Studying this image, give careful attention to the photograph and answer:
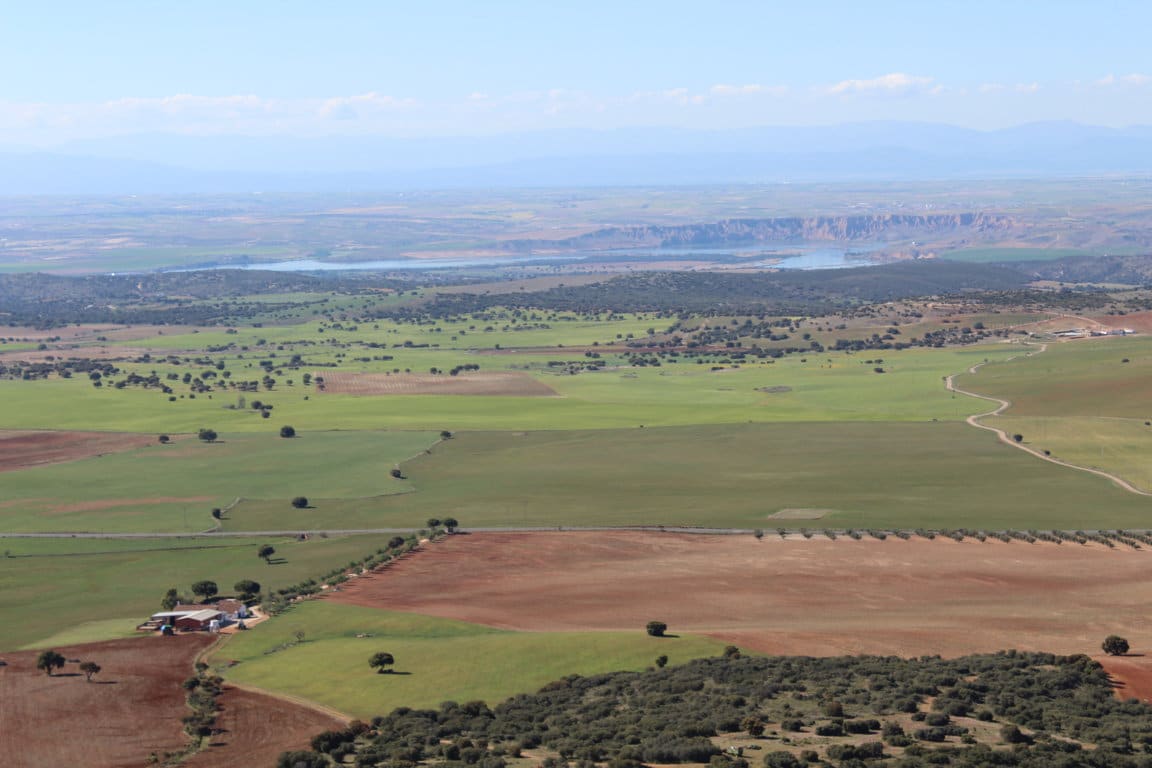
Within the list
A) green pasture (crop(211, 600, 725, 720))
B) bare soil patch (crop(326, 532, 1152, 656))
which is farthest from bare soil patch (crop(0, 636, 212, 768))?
bare soil patch (crop(326, 532, 1152, 656))

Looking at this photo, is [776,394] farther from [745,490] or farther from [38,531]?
[38,531]

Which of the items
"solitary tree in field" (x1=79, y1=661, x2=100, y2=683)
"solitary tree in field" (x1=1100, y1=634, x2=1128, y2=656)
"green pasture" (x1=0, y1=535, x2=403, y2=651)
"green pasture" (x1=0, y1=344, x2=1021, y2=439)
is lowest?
"green pasture" (x1=0, y1=535, x2=403, y2=651)

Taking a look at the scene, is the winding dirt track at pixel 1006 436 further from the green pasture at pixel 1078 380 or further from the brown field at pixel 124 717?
the brown field at pixel 124 717

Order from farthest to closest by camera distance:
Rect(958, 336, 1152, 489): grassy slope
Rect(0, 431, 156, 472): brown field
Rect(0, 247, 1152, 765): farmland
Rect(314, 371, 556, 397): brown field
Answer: Rect(314, 371, 556, 397): brown field, Rect(0, 431, 156, 472): brown field, Rect(958, 336, 1152, 489): grassy slope, Rect(0, 247, 1152, 765): farmland

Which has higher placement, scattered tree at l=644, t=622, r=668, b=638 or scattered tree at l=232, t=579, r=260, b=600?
scattered tree at l=644, t=622, r=668, b=638

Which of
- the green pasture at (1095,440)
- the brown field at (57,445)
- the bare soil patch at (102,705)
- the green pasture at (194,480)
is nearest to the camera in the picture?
the bare soil patch at (102,705)

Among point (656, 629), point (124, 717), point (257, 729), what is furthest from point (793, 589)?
point (124, 717)

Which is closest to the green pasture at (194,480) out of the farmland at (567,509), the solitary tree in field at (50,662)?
the farmland at (567,509)

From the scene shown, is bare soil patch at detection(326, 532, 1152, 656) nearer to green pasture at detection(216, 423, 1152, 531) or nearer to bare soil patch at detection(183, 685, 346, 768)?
green pasture at detection(216, 423, 1152, 531)
